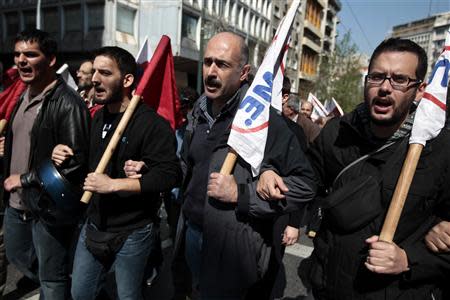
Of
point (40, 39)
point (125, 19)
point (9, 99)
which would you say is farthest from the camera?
point (125, 19)

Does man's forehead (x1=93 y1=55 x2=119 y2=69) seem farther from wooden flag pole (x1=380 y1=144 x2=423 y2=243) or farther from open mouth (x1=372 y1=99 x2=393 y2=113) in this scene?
wooden flag pole (x1=380 y1=144 x2=423 y2=243)

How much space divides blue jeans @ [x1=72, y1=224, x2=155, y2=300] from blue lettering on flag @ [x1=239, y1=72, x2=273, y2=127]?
1049 millimetres

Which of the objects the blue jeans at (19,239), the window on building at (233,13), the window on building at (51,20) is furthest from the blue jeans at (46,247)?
the window on building at (233,13)

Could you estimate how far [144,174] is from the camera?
2.48 meters

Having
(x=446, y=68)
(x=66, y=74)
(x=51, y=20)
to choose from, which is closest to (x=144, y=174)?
(x=446, y=68)

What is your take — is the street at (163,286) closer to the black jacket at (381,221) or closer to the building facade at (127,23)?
the black jacket at (381,221)

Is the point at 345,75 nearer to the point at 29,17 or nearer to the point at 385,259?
the point at 29,17

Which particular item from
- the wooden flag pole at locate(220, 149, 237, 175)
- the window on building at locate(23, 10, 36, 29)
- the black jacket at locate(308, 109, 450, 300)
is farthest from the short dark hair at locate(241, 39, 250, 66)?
the window on building at locate(23, 10, 36, 29)

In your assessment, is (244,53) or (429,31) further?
(429,31)

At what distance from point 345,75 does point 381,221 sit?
38343 millimetres

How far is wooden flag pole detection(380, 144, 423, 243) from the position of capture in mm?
1658

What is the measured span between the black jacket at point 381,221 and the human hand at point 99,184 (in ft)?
4.09

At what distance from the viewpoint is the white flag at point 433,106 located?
171 cm

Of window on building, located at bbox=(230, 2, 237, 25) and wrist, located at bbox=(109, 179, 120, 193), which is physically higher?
window on building, located at bbox=(230, 2, 237, 25)
